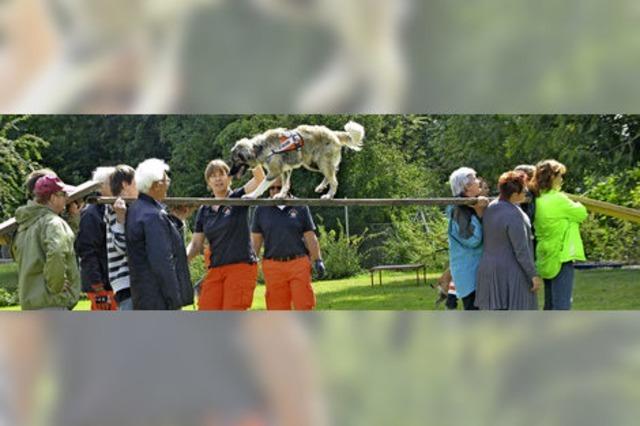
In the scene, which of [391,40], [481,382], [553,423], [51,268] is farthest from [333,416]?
[391,40]

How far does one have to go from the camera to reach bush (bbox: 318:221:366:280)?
224 inches

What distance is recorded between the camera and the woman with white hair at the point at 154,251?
418cm

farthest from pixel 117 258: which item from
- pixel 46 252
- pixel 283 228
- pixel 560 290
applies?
pixel 560 290

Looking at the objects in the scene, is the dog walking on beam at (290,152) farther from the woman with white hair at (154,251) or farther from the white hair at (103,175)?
the white hair at (103,175)

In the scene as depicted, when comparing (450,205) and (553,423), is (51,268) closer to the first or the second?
(450,205)

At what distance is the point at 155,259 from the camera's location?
13.6 ft

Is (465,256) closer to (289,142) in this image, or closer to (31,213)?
(289,142)

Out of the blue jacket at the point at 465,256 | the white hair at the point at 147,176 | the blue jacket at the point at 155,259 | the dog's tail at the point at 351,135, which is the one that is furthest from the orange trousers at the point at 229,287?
the blue jacket at the point at 465,256

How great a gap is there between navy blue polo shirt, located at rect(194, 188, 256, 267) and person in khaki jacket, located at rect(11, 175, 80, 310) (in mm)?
598

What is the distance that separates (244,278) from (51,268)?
83cm

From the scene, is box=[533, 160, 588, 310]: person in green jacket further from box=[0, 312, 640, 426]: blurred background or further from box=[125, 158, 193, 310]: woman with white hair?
box=[125, 158, 193, 310]: woman with white hair

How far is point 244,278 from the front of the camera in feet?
15.2

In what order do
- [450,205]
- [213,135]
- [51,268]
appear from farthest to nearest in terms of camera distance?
[213,135], [450,205], [51,268]

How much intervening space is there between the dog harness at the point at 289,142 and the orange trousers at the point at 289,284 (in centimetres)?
54
